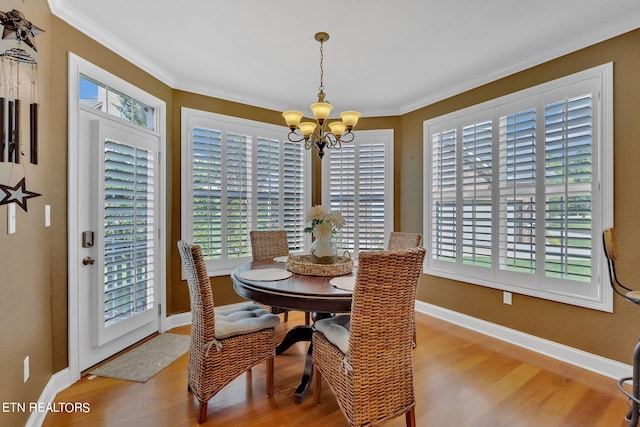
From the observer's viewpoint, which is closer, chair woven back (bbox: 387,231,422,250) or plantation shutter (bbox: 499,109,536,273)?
plantation shutter (bbox: 499,109,536,273)

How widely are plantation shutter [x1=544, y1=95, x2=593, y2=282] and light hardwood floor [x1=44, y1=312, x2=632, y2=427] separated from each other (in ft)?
2.81

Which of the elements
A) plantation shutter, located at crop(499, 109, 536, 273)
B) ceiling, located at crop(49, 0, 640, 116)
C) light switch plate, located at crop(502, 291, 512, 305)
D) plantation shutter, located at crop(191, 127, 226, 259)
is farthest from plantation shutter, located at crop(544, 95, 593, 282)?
plantation shutter, located at crop(191, 127, 226, 259)

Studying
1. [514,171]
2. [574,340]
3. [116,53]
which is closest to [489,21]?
[514,171]

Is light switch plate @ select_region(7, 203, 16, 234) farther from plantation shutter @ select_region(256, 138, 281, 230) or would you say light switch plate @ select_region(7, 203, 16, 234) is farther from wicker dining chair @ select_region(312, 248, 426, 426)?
plantation shutter @ select_region(256, 138, 281, 230)

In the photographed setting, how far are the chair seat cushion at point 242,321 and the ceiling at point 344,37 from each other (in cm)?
214

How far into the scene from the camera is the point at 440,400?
2102 millimetres

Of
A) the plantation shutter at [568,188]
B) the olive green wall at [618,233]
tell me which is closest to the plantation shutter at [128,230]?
the olive green wall at [618,233]

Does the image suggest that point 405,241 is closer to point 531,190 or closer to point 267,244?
point 531,190

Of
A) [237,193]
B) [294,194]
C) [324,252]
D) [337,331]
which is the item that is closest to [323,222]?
[324,252]

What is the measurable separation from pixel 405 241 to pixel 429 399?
1.40 metres

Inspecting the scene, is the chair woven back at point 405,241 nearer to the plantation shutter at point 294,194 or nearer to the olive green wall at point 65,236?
the olive green wall at point 65,236

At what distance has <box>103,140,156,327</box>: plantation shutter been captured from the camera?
8.44 feet

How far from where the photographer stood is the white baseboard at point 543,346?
240 centimetres

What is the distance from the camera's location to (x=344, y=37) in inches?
99.3
